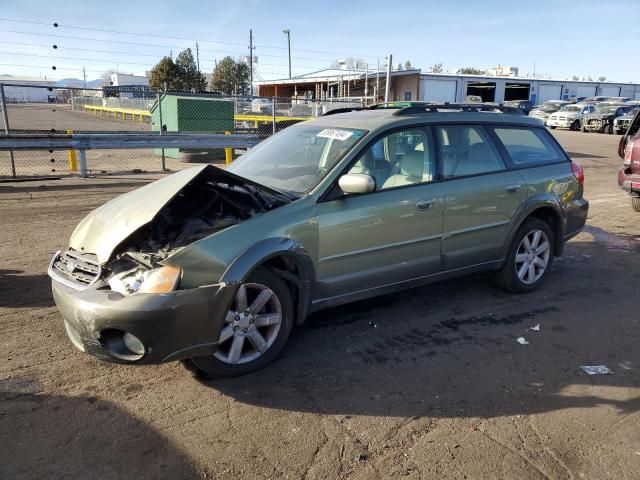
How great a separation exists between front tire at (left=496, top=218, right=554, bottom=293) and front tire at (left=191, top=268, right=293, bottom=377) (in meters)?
2.50

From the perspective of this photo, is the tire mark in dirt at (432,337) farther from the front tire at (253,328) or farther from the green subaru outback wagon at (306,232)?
the front tire at (253,328)

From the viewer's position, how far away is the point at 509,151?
518 cm

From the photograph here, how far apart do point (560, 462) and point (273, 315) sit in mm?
1895

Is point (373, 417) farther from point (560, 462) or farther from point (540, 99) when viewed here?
point (540, 99)

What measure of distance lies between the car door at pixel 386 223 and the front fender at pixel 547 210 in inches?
37.4

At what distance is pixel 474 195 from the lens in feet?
15.4

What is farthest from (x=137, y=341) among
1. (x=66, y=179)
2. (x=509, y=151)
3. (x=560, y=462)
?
(x=66, y=179)

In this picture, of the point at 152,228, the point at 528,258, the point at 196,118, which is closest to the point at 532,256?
the point at 528,258

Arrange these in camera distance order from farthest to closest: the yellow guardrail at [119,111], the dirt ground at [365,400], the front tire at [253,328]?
the yellow guardrail at [119,111] → the front tire at [253,328] → the dirt ground at [365,400]

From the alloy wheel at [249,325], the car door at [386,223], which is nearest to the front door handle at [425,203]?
the car door at [386,223]

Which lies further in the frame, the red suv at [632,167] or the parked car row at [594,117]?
the parked car row at [594,117]

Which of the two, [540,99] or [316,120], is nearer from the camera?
[316,120]

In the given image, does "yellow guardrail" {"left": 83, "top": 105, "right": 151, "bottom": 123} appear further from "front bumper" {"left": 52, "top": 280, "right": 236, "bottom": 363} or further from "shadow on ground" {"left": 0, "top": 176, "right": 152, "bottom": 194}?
"front bumper" {"left": 52, "top": 280, "right": 236, "bottom": 363}

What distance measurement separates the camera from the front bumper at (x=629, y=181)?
8.80m
